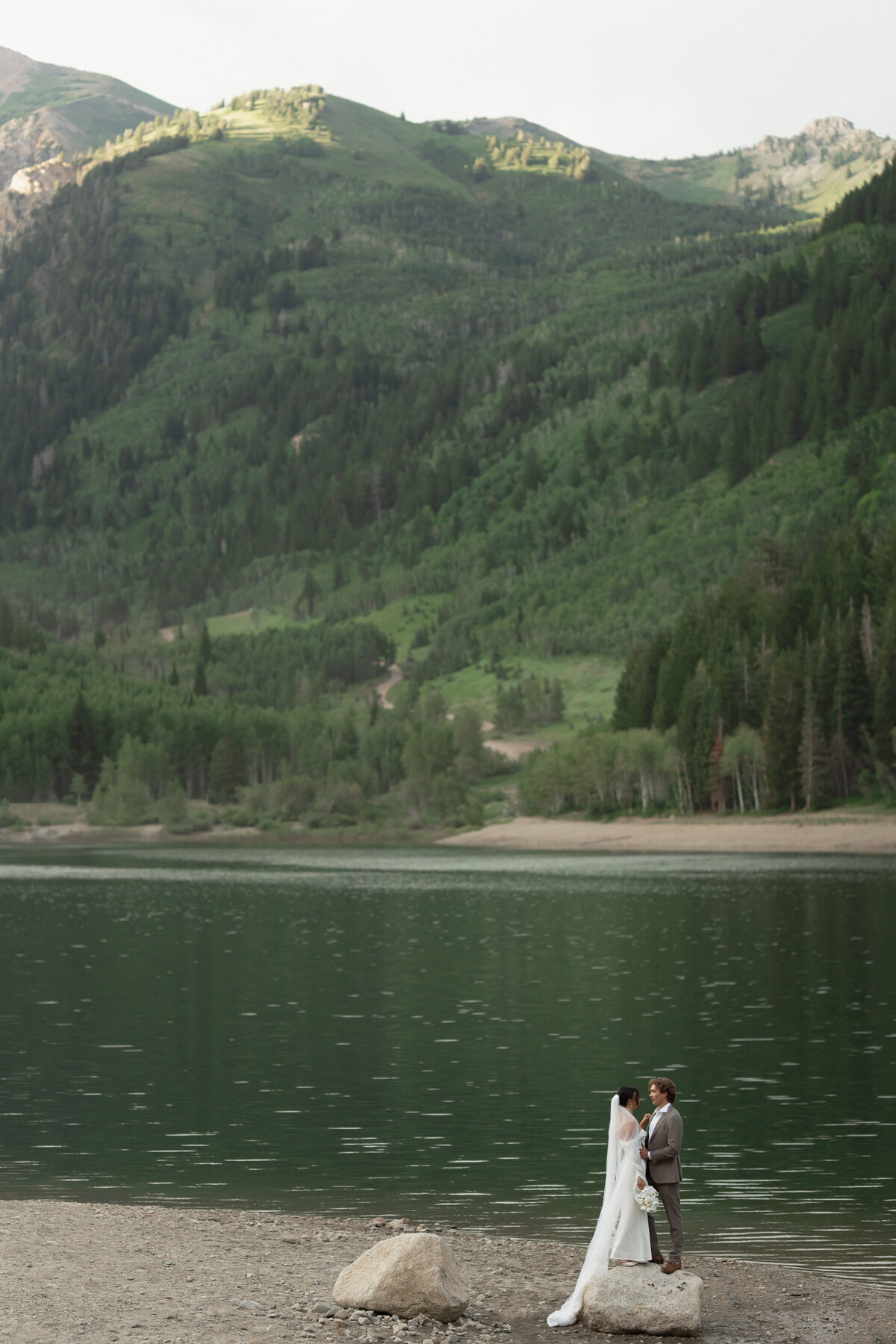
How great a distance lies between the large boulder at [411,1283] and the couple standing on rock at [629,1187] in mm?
1437

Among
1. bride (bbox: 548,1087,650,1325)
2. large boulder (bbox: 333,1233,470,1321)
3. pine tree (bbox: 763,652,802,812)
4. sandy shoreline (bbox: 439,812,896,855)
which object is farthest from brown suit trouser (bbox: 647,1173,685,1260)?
pine tree (bbox: 763,652,802,812)

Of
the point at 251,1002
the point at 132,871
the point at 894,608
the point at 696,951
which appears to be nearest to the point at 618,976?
the point at 696,951

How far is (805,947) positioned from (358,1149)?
46942 mm

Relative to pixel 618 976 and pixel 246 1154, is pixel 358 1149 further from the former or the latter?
pixel 618 976

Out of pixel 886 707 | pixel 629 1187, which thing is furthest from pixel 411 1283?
pixel 886 707

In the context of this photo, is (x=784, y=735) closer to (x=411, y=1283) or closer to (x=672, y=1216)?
(x=672, y=1216)

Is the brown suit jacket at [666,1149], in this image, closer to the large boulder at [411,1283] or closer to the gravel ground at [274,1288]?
the gravel ground at [274,1288]

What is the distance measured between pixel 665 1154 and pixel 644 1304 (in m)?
2.00

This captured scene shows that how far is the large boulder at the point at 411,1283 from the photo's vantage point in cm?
2047

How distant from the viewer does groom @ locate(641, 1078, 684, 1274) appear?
21.3 meters

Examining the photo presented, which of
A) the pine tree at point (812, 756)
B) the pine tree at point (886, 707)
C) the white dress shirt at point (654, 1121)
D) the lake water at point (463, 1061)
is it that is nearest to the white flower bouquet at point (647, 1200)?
the white dress shirt at point (654, 1121)

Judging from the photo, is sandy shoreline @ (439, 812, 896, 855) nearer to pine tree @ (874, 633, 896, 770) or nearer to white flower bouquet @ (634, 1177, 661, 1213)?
pine tree @ (874, 633, 896, 770)

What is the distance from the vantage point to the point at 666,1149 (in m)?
21.3

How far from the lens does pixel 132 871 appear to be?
163125mm
